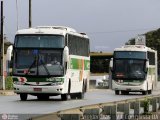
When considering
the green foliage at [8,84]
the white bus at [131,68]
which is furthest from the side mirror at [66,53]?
the green foliage at [8,84]

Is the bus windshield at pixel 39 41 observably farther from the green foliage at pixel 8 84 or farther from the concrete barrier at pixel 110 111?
the green foliage at pixel 8 84

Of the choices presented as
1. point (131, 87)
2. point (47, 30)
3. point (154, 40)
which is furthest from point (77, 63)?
point (154, 40)

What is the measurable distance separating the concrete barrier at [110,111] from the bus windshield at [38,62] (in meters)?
6.08

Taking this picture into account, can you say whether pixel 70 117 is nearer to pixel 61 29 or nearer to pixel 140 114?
pixel 140 114

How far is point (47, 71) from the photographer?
2973 centimetres

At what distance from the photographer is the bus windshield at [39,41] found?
29875 mm

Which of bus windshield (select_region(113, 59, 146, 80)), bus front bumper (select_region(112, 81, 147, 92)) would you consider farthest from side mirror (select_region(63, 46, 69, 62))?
bus front bumper (select_region(112, 81, 147, 92))

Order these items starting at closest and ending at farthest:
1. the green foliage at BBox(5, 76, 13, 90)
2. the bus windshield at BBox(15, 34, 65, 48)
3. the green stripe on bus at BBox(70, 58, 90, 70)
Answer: the bus windshield at BBox(15, 34, 65, 48) → the green stripe on bus at BBox(70, 58, 90, 70) → the green foliage at BBox(5, 76, 13, 90)

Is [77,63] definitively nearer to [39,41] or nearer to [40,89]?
[39,41]

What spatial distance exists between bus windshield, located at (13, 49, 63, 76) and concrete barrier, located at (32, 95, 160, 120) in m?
6.08

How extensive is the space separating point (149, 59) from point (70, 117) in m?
36.0

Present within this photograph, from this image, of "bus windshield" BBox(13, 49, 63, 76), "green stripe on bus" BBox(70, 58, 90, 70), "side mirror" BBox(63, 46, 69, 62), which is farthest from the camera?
"green stripe on bus" BBox(70, 58, 90, 70)

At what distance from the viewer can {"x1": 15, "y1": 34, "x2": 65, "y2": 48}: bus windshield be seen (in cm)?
2988

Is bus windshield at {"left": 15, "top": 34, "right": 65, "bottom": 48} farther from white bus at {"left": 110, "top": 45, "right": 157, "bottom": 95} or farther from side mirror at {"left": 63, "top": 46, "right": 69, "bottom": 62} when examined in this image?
white bus at {"left": 110, "top": 45, "right": 157, "bottom": 95}
